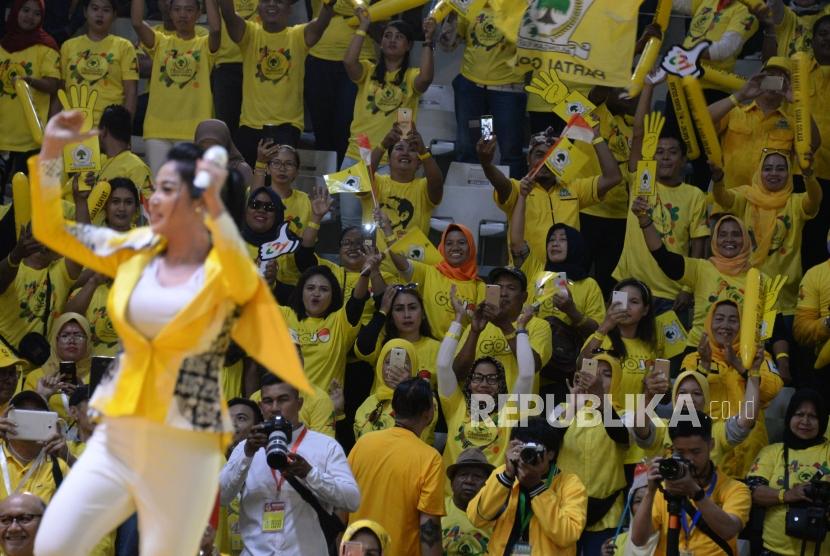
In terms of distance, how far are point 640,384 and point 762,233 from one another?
195 cm

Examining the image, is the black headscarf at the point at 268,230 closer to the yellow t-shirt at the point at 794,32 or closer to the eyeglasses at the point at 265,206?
the eyeglasses at the point at 265,206

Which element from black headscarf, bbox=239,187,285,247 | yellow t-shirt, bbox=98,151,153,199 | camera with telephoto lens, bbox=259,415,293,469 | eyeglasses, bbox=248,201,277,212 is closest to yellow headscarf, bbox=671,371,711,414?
camera with telephoto lens, bbox=259,415,293,469

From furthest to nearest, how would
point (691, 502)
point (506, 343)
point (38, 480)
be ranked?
point (506, 343) → point (38, 480) → point (691, 502)

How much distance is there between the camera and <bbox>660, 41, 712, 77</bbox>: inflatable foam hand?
37.1 ft

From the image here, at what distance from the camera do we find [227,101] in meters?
12.1

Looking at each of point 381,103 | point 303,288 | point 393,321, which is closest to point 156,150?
point 381,103

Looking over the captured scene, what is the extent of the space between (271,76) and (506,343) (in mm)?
3071

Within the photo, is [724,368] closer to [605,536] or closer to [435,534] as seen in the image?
[605,536]

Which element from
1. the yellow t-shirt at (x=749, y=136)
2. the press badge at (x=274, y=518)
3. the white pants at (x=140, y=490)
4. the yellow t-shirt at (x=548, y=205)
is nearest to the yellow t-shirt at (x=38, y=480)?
the press badge at (x=274, y=518)

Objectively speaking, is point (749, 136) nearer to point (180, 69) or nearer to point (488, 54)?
point (488, 54)

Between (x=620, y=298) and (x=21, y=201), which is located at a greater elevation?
(x=21, y=201)

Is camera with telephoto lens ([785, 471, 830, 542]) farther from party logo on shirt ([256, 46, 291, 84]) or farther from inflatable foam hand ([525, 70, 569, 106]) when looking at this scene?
party logo on shirt ([256, 46, 291, 84])

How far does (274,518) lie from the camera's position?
7.95m

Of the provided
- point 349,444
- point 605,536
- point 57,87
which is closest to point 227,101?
point 57,87
